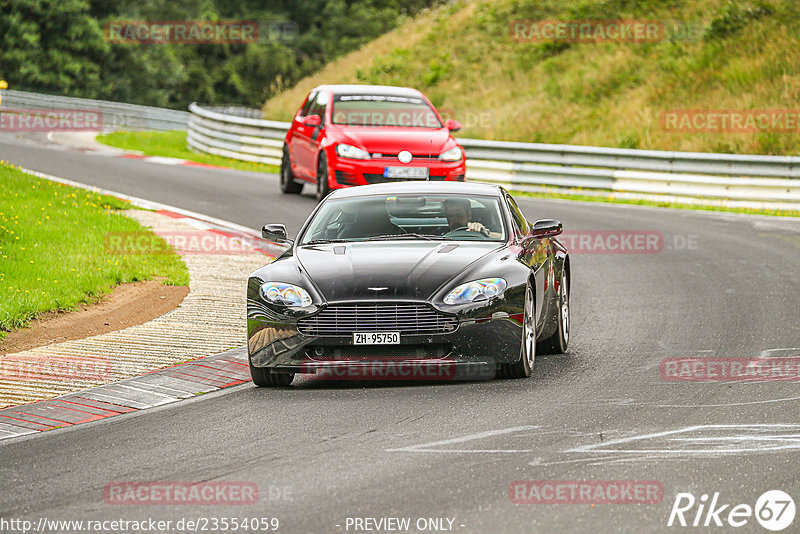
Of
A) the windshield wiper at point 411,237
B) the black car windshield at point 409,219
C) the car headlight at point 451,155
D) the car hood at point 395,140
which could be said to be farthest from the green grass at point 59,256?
the car headlight at point 451,155

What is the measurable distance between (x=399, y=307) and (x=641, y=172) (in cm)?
1693

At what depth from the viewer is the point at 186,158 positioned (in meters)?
30.0

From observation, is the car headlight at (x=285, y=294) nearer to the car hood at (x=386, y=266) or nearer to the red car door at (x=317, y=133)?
the car hood at (x=386, y=266)

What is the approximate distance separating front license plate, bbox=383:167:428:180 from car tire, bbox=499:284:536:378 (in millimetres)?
9991

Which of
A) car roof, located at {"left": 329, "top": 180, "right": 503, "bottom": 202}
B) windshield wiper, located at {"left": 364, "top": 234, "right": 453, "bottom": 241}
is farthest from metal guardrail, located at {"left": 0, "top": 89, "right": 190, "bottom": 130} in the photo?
windshield wiper, located at {"left": 364, "top": 234, "right": 453, "bottom": 241}

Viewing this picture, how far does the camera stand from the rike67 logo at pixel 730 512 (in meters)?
5.64

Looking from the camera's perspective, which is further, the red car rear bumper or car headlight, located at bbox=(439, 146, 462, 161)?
car headlight, located at bbox=(439, 146, 462, 161)

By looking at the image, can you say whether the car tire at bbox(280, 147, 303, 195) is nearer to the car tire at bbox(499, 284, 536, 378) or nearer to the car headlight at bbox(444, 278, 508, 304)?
the car tire at bbox(499, 284, 536, 378)

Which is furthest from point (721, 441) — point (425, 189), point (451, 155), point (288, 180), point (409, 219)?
point (288, 180)

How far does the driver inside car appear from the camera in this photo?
10102mm

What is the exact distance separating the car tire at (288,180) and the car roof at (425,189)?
37.1 ft

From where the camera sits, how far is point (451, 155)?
19.5 metres

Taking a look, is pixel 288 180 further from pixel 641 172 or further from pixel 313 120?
pixel 641 172

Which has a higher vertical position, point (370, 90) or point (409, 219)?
point (370, 90)
